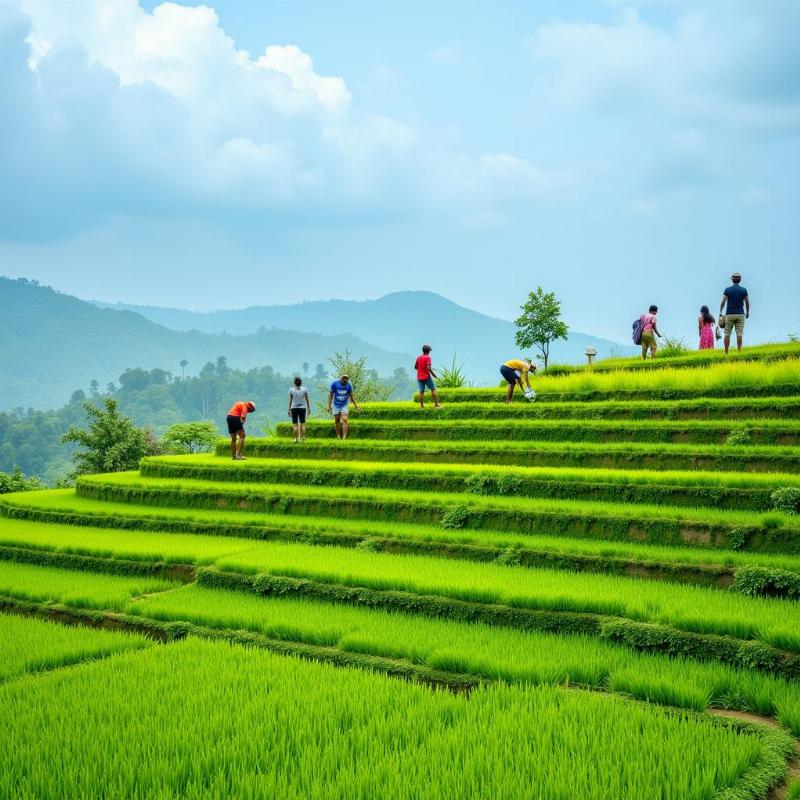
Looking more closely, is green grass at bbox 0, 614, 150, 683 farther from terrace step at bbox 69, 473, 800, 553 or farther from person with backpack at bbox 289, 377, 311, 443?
person with backpack at bbox 289, 377, 311, 443

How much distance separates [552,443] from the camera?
14852mm

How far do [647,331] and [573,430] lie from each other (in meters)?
8.40

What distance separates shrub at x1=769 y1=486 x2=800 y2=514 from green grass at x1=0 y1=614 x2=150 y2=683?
7.74 meters

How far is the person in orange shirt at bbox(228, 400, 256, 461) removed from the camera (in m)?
17.2

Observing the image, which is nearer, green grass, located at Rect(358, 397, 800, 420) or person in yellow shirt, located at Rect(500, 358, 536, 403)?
green grass, located at Rect(358, 397, 800, 420)

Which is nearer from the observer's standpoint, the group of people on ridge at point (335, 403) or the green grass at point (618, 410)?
the green grass at point (618, 410)

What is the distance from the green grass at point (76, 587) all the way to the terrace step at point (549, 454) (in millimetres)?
7176

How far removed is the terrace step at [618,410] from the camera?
45.6 feet

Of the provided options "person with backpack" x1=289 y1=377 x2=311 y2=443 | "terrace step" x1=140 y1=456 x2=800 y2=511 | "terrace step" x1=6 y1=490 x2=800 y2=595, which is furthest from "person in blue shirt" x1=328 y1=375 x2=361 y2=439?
"terrace step" x1=6 y1=490 x2=800 y2=595

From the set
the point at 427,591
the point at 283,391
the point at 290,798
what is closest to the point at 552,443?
the point at 427,591

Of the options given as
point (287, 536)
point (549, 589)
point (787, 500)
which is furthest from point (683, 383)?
point (549, 589)

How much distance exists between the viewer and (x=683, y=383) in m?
16.7

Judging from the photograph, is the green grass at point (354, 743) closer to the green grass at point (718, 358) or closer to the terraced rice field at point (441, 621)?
the terraced rice field at point (441, 621)

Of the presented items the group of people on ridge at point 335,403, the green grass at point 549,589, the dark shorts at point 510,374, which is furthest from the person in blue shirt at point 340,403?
the green grass at point 549,589
